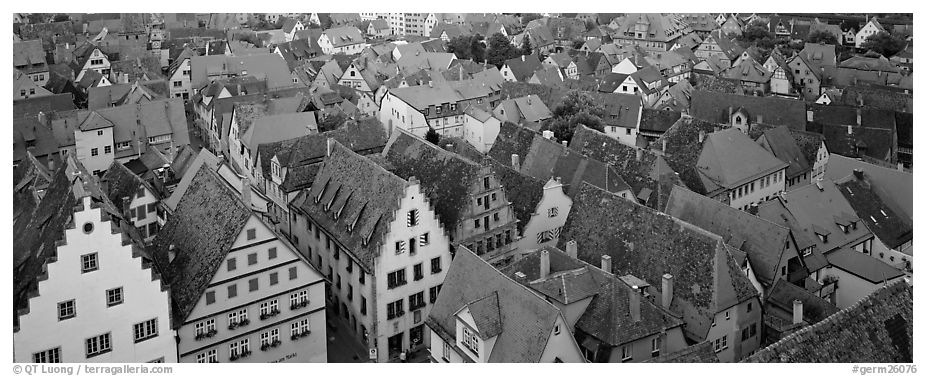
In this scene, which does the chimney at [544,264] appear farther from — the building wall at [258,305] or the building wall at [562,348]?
the building wall at [258,305]

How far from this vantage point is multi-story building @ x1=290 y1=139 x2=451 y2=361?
39.5 m

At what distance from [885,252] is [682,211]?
12.2 metres

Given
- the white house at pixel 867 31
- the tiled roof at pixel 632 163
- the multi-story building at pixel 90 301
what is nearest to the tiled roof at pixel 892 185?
the tiled roof at pixel 632 163

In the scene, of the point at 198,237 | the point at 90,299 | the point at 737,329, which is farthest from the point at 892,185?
the point at 90,299

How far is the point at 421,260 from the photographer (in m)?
40.4

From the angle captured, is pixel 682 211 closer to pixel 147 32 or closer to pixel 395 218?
pixel 395 218

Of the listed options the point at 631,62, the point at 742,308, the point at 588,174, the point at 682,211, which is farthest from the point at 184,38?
the point at 742,308

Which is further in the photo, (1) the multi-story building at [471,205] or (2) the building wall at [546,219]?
(2) the building wall at [546,219]

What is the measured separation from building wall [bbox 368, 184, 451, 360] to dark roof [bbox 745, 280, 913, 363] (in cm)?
1824

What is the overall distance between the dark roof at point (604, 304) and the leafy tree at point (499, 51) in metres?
83.3

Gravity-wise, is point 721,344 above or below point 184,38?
below

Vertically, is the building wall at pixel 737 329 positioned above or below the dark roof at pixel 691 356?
below

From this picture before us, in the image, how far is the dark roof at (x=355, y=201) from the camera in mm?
39781

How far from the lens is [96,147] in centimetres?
6109
